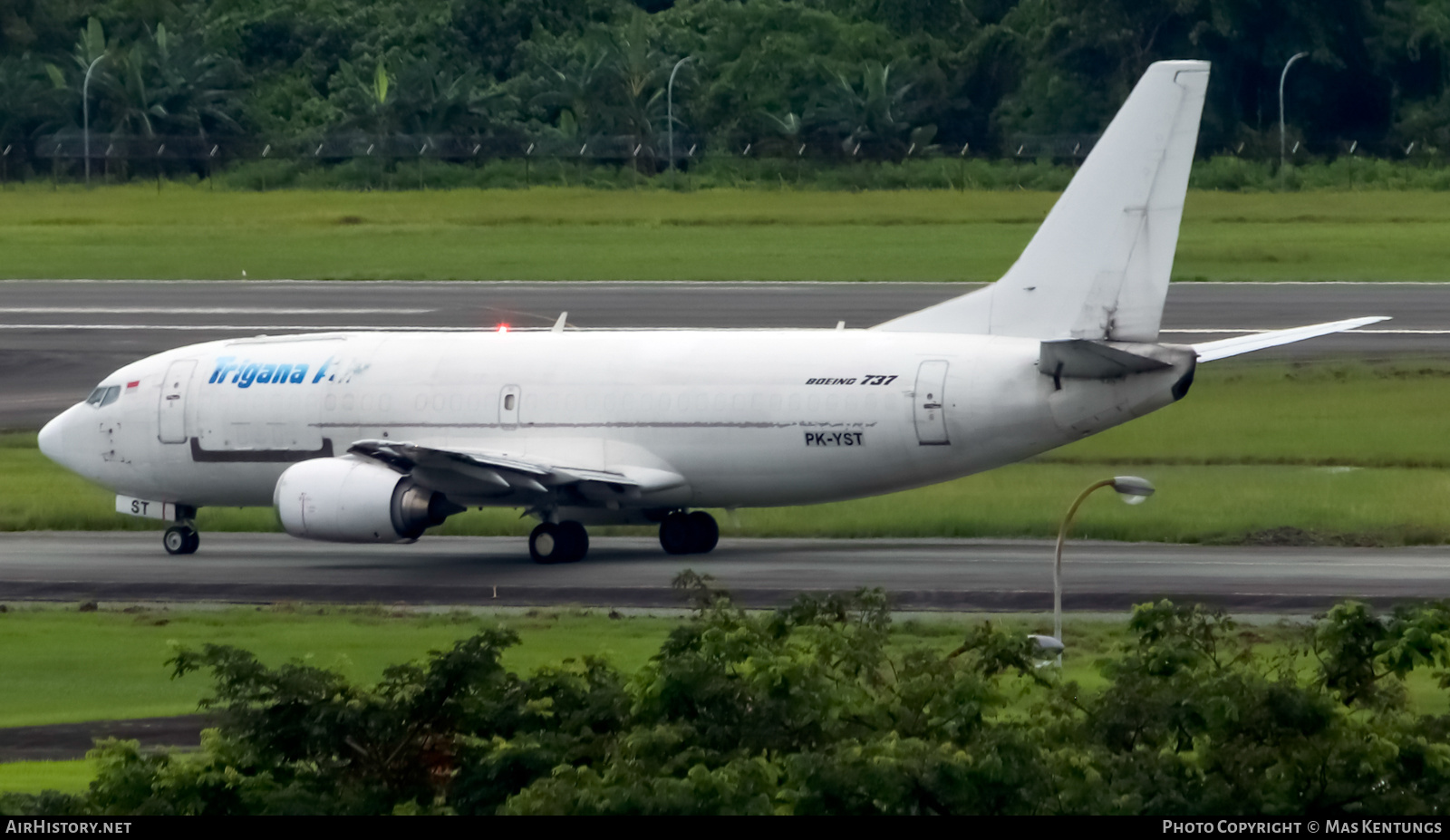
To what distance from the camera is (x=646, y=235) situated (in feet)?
302

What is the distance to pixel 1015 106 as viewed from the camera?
113812mm

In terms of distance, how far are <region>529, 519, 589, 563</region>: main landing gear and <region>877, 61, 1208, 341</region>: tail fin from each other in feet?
25.8

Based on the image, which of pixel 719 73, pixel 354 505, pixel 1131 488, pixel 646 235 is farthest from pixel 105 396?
pixel 719 73

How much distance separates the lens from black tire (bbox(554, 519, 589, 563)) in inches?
1319

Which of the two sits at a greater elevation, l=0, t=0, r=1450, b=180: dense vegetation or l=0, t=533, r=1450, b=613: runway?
l=0, t=0, r=1450, b=180: dense vegetation

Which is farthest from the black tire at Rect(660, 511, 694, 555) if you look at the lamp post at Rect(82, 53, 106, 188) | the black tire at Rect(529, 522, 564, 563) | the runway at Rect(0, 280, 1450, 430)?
the lamp post at Rect(82, 53, 106, 188)

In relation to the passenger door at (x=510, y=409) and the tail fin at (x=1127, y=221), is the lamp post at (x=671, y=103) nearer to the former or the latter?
the passenger door at (x=510, y=409)

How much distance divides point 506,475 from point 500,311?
35376 mm

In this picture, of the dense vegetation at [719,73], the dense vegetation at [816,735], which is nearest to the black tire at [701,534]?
the dense vegetation at [816,735]

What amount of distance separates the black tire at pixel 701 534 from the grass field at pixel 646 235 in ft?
140

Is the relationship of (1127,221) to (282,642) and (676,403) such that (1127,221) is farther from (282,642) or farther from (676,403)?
(282,642)

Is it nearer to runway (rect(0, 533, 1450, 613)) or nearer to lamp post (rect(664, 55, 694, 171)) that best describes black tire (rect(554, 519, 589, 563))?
runway (rect(0, 533, 1450, 613))

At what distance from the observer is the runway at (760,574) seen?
91.9ft

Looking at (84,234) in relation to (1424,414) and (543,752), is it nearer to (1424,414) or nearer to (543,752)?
(1424,414)
